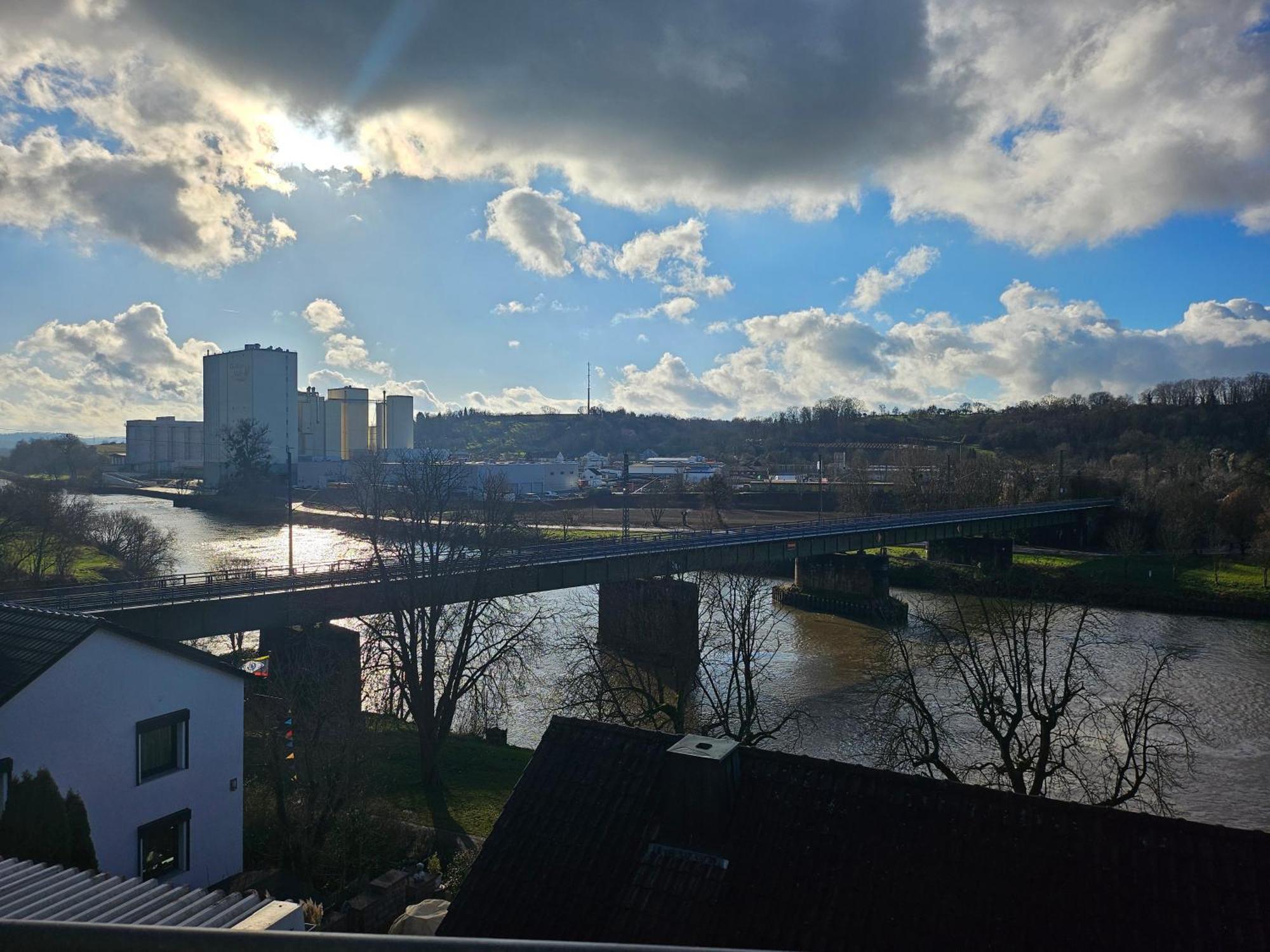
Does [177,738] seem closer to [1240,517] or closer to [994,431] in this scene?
[1240,517]

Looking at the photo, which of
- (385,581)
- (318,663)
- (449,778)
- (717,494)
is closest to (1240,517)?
(717,494)

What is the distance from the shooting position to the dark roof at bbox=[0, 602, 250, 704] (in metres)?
12.5

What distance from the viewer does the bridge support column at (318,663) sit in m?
19.9

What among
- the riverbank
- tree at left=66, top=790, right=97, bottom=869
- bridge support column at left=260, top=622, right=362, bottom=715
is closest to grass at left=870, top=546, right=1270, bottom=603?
the riverbank

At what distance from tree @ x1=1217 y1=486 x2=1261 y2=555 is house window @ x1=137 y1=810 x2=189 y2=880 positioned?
65875 mm

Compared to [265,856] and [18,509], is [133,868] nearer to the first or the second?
[265,856]

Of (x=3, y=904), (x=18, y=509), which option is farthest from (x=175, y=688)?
(x=18, y=509)

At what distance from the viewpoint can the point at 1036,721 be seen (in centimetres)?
2317

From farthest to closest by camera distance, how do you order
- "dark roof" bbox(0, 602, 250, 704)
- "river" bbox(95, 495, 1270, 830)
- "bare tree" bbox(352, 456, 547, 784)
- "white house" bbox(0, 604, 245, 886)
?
"bare tree" bbox(352, 456, 547, 784)
"river" bbox(95, 495, 1270, 830)
"white house" bbox(0, 604, 245, 886)
"dark roof" bbox(0, 602, 250, 704)

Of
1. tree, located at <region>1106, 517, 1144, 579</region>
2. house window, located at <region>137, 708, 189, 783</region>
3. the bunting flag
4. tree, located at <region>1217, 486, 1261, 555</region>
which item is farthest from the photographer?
tree, located at <region>1106, 517, 1144, 579</region>

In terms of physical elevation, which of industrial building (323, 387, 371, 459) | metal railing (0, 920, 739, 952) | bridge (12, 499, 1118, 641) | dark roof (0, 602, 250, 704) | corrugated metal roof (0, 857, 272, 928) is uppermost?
industrial building (323, 387, 371, 459)

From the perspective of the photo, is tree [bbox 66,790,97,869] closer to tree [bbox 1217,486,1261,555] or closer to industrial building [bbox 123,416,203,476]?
tree [bbox 1217,486,1261,555]

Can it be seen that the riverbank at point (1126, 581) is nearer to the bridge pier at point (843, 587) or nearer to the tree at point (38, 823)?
Answer: the bridge pier at point (843, 587)

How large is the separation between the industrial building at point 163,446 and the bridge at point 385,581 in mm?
103801
